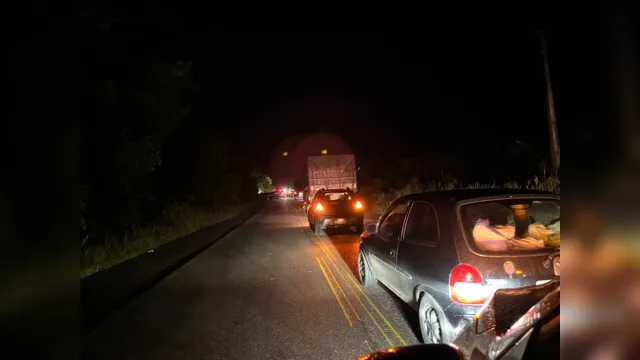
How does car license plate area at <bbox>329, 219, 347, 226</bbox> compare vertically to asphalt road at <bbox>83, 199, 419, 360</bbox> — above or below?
above

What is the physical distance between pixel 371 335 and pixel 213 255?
26.3ft

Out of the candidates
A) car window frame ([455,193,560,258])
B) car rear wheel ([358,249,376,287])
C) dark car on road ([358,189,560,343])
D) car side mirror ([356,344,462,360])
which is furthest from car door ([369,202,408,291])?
car side mirror ([356,344,462,360])

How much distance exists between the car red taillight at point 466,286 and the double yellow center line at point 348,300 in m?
1.02

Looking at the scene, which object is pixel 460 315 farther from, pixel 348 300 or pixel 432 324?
pixel 348 300

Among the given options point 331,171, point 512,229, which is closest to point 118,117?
point 512,229

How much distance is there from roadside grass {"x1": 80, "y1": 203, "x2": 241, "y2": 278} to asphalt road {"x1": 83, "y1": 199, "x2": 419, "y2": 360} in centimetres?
209

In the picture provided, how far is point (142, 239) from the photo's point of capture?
48.3 feet

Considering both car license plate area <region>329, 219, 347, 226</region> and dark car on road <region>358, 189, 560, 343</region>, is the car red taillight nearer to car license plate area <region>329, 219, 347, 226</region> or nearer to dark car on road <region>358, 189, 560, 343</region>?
dark car on road <region>358, 189, 560, 343</region>

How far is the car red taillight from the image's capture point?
4.30m

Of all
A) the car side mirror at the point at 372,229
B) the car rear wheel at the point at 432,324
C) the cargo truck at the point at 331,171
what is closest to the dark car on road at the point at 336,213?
the car side mirror at the point at 372,229

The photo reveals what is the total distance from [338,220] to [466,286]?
12201mm

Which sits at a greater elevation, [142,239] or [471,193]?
[471,193]

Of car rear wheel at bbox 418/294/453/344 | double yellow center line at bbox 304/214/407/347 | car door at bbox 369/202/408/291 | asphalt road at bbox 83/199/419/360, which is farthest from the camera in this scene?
car door at bbox 369/202/408/291

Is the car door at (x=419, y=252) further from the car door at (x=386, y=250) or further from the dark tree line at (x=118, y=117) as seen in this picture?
the dark tree line at (x=118, y=117)
